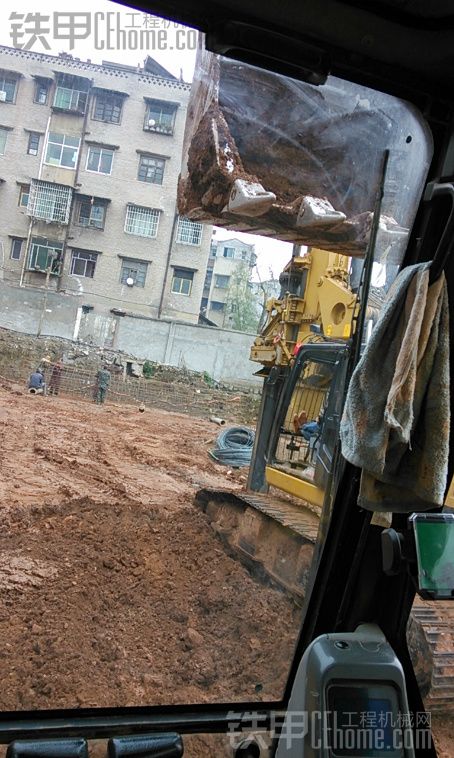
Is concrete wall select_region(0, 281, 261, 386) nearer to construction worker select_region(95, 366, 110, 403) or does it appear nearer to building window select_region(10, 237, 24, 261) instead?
building window select_region(10, 237, 24, 261)

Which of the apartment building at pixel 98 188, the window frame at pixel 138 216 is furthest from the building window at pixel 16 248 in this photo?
the window frame at pixel 138 216

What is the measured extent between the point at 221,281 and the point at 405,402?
3.67 ft

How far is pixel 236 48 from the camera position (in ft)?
4.14

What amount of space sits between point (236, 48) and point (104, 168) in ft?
3.19

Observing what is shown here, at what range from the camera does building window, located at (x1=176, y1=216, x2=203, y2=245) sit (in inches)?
83.4

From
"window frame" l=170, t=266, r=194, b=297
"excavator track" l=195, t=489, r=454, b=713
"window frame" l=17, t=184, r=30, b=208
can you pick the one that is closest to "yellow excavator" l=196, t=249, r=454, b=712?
"excavator track" l=195, t=489, r=454, b=713

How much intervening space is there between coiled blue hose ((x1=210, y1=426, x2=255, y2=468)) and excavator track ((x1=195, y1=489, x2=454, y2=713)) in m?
0.29

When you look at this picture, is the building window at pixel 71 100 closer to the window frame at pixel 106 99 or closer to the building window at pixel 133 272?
the window frame at pixel 106 99

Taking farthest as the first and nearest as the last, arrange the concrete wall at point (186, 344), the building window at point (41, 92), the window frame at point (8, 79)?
the concrete wall at point (186, 344) → the building window at point (41, 92) → the window frame at point (8, 79)

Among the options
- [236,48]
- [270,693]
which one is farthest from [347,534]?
[236,48]

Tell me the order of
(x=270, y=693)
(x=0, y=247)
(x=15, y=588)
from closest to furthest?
(x=270, y=693) → (x=0, y=247) → (x=15, y=588)

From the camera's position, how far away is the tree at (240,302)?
7.34ft

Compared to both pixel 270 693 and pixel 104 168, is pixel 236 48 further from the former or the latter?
pixel 270 693

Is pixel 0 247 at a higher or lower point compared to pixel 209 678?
higher
